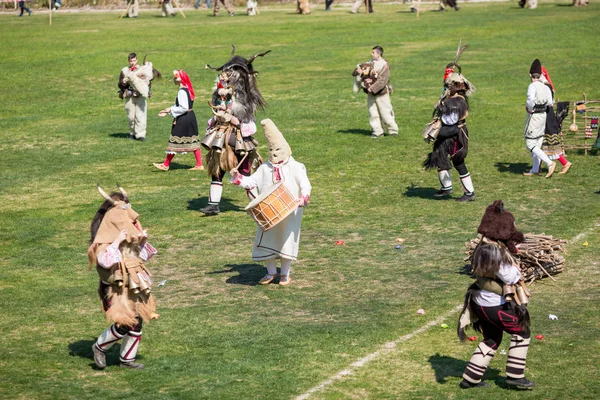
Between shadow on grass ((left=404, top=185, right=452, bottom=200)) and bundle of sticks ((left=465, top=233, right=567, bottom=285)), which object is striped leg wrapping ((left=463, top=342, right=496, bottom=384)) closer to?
bundle of sticks ((left=465, top=233, right=567, bottom=285))

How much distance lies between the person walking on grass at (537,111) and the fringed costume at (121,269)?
11.3 meters

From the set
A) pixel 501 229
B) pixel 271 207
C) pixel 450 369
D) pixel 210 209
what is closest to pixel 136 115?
pixel 210 209

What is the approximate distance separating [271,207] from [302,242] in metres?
3.08

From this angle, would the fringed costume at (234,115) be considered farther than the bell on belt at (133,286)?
→ Yes

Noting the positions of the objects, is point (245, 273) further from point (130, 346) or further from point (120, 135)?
point (120, 135)

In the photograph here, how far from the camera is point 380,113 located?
23.6 metres

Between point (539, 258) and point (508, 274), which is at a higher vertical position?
point (508, 274)

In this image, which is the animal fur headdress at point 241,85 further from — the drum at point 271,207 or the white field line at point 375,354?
the white field line at point 375,354

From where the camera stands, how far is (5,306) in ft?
40.4

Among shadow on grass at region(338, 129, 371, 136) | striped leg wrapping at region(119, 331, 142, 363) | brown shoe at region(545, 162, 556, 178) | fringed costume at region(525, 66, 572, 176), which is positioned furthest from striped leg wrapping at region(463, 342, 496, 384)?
shadow on grass at region(338, 129, 371, 136)

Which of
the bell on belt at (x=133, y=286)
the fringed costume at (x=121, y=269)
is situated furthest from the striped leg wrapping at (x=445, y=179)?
the bell on belt at (x=133, y=286)

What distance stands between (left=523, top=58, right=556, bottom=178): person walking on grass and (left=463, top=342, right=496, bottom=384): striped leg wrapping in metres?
10.5

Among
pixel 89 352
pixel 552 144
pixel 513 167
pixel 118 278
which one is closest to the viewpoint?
pixel 118 278

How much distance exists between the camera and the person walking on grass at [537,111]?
19094 mm
